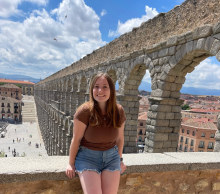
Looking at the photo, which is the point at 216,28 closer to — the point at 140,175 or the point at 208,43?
the point at 208,43

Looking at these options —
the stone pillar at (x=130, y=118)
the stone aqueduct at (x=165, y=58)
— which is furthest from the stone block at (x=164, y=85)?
the stone pillar at (x=130, y=118)

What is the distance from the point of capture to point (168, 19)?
6652mm

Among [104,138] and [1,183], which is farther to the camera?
[104,138]

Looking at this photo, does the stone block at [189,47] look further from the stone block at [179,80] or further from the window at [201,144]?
the window at [201,144]

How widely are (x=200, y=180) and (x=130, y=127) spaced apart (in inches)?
246

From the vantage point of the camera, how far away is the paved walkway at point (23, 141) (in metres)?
29.4

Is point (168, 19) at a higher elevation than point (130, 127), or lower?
higher

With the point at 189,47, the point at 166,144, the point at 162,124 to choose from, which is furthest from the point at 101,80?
the point at 166,144

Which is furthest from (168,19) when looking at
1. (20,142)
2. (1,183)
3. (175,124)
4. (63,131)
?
(20,142)

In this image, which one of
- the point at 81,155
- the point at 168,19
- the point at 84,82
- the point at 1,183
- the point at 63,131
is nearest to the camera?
the point at 1,183

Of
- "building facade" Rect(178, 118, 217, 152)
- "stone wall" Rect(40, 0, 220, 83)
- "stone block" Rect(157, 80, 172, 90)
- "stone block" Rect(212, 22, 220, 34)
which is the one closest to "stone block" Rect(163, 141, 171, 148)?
"stone block" Rect(157, 80, 172, 90)

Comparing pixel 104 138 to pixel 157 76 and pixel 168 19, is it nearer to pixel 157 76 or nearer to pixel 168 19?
pixel 157 76

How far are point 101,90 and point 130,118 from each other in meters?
7.08

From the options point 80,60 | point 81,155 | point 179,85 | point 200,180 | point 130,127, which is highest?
point 80,60
